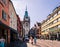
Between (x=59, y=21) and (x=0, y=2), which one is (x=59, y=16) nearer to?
(x=59, y=21)

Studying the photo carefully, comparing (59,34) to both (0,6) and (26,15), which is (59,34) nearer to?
(0,6)

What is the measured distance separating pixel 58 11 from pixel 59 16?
437cm

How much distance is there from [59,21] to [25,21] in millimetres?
118790

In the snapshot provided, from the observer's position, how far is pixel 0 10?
2675 centimetres

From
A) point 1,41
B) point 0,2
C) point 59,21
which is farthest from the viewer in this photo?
point 59,21

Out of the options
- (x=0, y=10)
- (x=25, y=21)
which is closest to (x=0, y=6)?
(x=0, y=10)

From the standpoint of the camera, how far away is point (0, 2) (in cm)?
2625

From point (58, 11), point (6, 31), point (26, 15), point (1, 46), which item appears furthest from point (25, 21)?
point (1, 46)

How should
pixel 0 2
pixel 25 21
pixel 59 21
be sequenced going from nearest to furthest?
pixel 0 2, pixel 59 21, pixel 25 21

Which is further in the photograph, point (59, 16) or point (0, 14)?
point (59, 16)

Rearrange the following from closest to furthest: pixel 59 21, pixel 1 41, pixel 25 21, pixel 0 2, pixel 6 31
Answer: pixel 1 41 < pixel 0 2 < pixel 6 31 < pixel 59 21 < pixel 25 21

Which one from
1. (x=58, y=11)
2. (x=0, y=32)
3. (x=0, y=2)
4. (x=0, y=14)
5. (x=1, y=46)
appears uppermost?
(x=58, y=11)

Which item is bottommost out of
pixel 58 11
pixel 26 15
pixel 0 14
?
pixel 0 14

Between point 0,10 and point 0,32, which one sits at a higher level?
point 0,10
